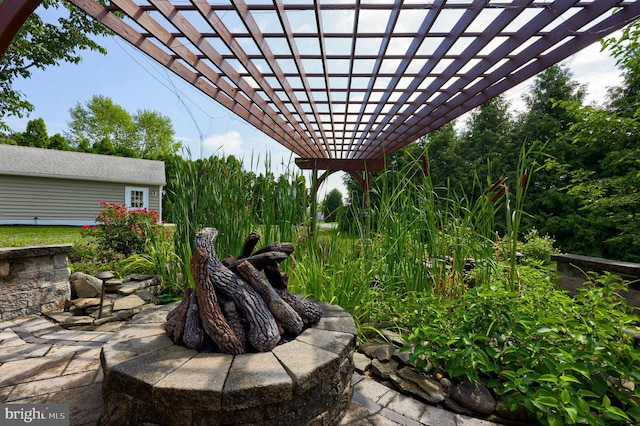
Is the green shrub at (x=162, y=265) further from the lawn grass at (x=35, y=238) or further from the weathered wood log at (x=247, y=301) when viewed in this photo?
the lawn grass at (x=35, y=238)

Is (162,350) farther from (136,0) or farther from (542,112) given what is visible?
(542,112)

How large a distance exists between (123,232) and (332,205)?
10.3 ft

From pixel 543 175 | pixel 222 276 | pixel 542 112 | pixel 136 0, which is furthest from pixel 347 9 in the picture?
pixel 542 112

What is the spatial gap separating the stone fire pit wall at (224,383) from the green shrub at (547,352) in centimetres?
57

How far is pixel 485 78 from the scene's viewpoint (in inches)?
127

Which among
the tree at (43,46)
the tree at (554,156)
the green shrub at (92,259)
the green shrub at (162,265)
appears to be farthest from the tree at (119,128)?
the tree at (554,156)

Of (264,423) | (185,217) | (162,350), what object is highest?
(185,217)

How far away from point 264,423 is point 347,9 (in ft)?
8.99

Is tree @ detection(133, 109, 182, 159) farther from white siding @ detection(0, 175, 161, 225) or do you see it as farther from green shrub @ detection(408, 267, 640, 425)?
green shrub @ detection(408, 267, 640, 425)

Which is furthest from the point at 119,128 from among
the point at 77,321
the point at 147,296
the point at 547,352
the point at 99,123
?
the point at 547,352

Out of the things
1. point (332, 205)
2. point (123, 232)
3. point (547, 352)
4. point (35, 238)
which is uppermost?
point (332, 205)

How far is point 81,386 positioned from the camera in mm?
1531

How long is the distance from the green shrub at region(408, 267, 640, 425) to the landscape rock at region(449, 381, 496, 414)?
8 centimetres

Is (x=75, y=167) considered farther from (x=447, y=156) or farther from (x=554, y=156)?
(x=554, y=156)
